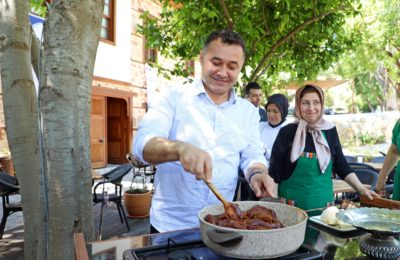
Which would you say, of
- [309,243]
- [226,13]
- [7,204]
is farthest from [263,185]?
[7,204]

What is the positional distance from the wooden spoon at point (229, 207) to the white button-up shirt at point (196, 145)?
1.65 ft

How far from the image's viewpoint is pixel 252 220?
3.42ft

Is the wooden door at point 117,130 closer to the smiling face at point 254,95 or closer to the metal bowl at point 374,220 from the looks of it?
the smiling face at point 254,95

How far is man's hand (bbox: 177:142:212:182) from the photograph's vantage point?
1062 millimetres

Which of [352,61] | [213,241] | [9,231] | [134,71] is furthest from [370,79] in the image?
[213,241]

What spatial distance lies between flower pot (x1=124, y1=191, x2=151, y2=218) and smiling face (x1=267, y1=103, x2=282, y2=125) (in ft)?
8.08

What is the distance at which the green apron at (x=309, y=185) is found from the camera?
9.23ft

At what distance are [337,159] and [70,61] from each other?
2.19 metres

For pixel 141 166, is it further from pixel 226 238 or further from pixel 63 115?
pixel 226 238

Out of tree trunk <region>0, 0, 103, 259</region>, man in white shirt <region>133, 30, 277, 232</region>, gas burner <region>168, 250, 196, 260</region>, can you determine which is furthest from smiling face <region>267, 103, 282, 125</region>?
gas burner <region>168, 250, 196, 260</region>

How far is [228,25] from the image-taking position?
4996mm

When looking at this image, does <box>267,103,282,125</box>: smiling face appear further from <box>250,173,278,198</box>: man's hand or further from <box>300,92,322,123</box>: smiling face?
<box>250,173,278,198</box>: man's hand

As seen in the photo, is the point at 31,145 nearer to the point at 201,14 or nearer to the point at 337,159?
the point at 337,159

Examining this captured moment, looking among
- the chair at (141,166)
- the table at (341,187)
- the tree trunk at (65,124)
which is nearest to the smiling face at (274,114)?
the table at (341,187)
